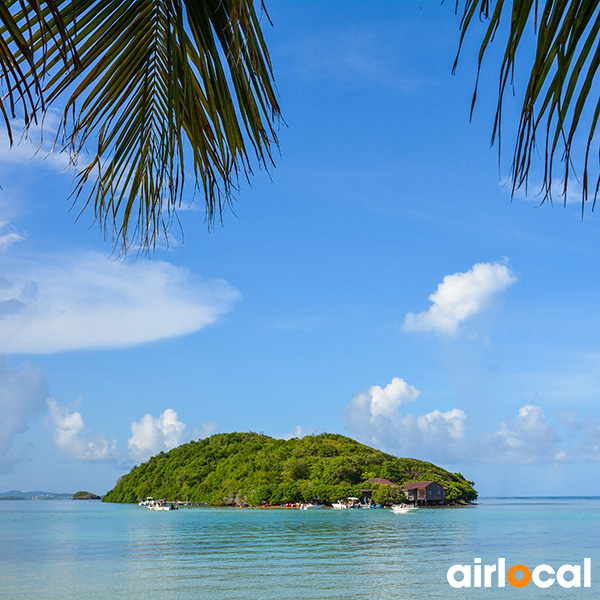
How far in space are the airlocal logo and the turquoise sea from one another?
17.8 inches

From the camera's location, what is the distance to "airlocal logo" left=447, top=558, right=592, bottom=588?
2128 cm

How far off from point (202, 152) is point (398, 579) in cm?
2176

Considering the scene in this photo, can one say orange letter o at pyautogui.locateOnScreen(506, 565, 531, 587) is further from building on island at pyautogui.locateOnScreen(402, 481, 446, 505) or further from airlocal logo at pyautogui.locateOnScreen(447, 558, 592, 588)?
building on island at pyautogui.locateOnScreen(402, 481, 446, 505)

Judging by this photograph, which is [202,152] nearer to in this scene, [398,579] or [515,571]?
[398,579]

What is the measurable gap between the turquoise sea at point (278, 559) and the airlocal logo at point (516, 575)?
17.8 inches

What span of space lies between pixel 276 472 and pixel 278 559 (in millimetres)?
55206

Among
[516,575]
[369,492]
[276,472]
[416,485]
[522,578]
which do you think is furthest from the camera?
[276,472]

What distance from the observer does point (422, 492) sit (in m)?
70.1

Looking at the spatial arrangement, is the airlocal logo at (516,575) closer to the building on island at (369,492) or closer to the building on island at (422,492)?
the building on island at (422,492)

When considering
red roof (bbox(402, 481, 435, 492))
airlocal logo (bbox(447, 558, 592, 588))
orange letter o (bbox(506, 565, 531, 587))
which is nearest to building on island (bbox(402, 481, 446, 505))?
red roof (bbox(402, 481, 435, 492))

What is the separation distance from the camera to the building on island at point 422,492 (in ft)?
230

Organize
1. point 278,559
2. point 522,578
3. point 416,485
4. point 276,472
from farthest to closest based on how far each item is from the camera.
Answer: point 276,472 < point 416,485 < point 278,559 < point 522,578

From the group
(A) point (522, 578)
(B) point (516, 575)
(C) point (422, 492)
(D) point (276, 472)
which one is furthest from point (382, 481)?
(A) point (522, 578)

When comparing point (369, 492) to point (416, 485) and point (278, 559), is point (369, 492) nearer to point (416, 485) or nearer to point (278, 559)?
point (416, 485)
